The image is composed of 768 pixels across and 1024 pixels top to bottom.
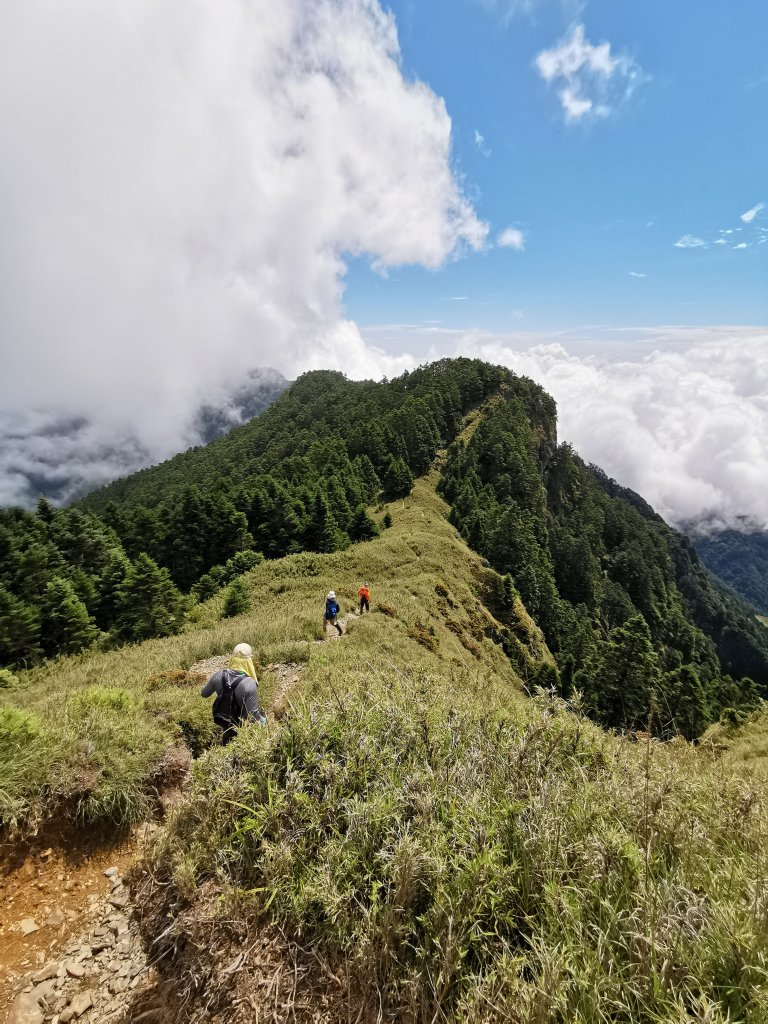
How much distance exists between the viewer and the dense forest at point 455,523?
31.2m

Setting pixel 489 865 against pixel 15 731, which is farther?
pixel 15 731

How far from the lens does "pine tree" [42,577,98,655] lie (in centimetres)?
2836

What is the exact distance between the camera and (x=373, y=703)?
212 inches

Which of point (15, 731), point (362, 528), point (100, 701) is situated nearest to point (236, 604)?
point (100, 701)

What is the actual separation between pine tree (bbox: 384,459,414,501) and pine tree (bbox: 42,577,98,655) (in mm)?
43845

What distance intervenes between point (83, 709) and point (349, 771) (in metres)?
4.20

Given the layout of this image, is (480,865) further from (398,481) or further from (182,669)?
(398,481)

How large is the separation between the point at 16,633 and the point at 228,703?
2942cm

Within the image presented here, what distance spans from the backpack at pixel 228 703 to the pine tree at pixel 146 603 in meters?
25.0

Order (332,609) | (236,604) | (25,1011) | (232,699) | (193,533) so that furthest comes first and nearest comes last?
(193,533) → (236,604) → (332,609) → (232,699) → (25,1011)

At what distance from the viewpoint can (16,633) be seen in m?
26.7

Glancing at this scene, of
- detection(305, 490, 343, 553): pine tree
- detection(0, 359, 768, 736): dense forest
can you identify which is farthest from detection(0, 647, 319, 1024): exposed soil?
detection(305, 490, 343, 553): pine tree

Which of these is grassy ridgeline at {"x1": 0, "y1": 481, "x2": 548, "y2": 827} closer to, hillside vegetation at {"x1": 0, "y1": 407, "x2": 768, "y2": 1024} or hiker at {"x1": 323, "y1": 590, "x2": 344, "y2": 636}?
hillside vegetation at {"x1": 0, "y1": 407, "x2": 768, "y2": 1024}

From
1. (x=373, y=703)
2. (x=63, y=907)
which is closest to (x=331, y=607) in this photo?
(x=373, y=703)
